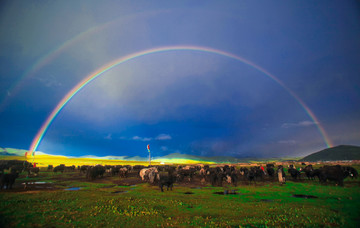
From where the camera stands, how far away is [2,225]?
1125 centimetres

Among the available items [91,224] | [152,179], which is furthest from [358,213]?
[152,179]

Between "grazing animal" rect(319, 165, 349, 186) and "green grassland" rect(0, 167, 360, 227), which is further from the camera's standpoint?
"grazing animal" rect(319, 165, 349, 186)

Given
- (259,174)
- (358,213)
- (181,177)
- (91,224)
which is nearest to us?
(91,224)

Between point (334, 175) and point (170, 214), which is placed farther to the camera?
point (334, 175)

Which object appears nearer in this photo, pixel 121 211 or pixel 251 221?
pixel 251 221

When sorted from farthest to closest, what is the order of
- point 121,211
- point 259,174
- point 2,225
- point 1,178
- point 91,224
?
point 259,174 < point 1,178 < point 121,211 < point 91,224 < point 2,225

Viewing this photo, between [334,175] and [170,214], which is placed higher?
[334,175]

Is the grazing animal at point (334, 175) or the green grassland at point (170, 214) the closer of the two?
the green grassland at point (170, 214)

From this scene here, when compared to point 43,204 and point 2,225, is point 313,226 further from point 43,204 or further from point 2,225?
point 43,204

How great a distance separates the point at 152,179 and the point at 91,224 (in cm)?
2575

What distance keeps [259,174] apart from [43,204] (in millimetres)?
41479

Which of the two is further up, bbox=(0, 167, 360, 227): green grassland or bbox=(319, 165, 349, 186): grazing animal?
bbox=(319, 165, 349, 186): grazing animal

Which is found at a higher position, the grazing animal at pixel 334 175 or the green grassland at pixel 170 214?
the grazing animal at pixel 334 175

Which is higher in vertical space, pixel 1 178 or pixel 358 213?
pixel 1 178
